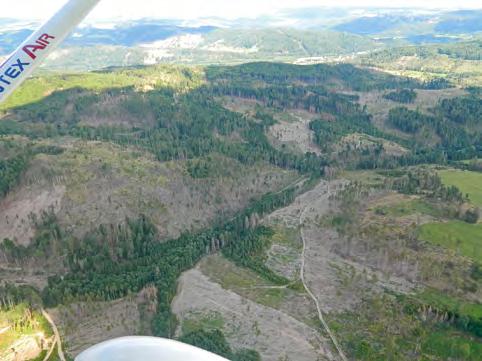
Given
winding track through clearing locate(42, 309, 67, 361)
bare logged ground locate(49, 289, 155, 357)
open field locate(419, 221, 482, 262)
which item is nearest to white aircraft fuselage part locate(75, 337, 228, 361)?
winding track through clearing locate(42, 309, 67, 361)

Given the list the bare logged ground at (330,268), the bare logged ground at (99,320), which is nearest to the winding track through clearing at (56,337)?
the bare logged ground at (99,320)

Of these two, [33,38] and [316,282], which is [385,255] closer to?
[316,282]

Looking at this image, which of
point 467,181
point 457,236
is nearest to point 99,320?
point 457,236

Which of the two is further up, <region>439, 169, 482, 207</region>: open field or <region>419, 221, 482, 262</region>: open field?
Answer: <region>439, 169, 482, 207</region>: open field

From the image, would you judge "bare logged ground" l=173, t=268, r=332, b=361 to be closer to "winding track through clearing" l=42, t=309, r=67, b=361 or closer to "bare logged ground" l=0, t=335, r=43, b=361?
"winding track through clearing" l=42, t=309, r=67, b=361

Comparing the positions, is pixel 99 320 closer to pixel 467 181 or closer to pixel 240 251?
pixel 240 251

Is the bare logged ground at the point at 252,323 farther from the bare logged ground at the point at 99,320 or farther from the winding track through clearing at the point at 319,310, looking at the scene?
the bare logged ground at the point at 99,320

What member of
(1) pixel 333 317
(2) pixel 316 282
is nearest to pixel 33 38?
(1) pixel 333 317
